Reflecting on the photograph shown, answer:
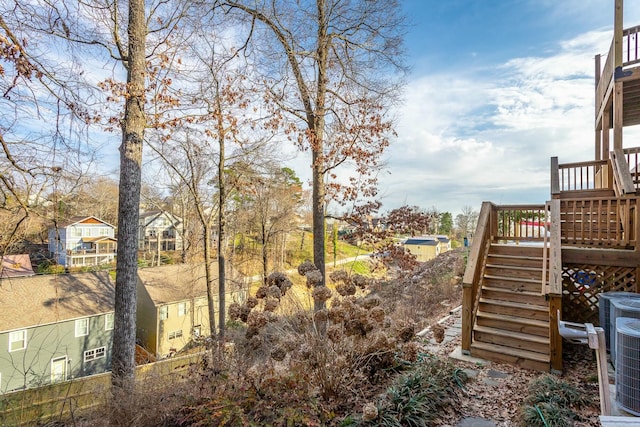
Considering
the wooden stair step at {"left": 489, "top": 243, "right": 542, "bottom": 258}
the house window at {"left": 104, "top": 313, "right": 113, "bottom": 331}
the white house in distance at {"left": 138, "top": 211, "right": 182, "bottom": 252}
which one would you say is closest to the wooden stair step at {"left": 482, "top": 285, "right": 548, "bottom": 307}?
the wooden stair step at {"left": 489, "top": 243, "right": 542, "bottom": 258}

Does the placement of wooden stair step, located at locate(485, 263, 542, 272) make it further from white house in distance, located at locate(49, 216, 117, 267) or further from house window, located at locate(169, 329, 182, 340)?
white house in distance, located at locate(49, 216, 117, 267)

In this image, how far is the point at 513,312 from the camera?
205 inches

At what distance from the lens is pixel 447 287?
32.7ft

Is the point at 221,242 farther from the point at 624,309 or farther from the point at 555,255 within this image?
the point at 624,309

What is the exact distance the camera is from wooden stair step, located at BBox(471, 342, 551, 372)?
4.36m

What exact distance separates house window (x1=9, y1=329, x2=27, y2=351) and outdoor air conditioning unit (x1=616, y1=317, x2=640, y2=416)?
15936 millimetres

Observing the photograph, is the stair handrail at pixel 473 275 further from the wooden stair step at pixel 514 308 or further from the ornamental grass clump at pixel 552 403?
the ornamental grass clump at pixel 552 403

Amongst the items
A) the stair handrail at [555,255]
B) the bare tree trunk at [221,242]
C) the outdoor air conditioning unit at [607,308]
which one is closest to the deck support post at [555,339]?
the stair handrail at [555,255]

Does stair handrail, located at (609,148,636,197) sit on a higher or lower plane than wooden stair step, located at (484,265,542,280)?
higher

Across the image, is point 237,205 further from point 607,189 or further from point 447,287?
point 607,189

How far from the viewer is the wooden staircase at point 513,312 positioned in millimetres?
4605

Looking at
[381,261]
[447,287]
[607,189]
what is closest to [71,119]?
[381,261]

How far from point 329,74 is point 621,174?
671 centimetres

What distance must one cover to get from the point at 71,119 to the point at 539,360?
322 inches
